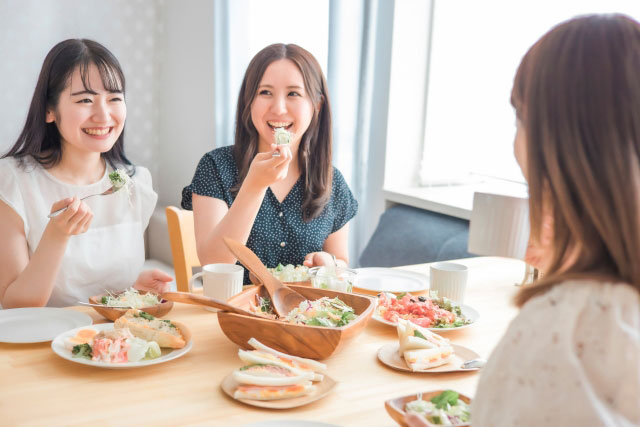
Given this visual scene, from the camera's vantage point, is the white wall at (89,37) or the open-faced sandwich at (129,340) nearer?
the open-faced sandwich at (129,340)

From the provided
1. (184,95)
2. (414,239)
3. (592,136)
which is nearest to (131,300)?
(592,136)

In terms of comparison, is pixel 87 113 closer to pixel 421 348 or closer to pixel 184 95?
pixel 421 348

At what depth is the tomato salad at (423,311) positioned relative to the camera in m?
1.43

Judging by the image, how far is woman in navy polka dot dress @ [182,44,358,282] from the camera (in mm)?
2035

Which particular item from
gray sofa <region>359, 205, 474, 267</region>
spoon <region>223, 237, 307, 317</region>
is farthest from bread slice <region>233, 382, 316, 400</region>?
gray sofa <region>359, 205, 474, 267</region>

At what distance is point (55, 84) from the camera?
1742 millimetres

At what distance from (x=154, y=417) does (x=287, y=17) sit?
3224mm

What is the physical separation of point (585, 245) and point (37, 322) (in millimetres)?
1171

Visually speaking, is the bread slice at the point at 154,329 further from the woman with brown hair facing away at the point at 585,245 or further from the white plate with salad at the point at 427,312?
the woman with brown hair facing away at the point at 585,245

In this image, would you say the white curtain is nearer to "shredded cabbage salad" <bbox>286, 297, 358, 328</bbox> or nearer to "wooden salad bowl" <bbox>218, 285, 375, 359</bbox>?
"shredded cabbage salad" <bbox>286, 297, 358, 328</bbox>

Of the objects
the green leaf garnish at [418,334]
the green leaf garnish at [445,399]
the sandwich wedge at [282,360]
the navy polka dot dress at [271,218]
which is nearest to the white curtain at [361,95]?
the navy polka dot dress at [271,218]

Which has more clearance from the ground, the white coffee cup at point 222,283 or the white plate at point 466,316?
the white coffee cup at point 222,283

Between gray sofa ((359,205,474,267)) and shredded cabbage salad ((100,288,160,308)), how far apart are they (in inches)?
60.2

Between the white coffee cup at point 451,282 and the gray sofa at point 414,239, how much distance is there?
100 centimetres
